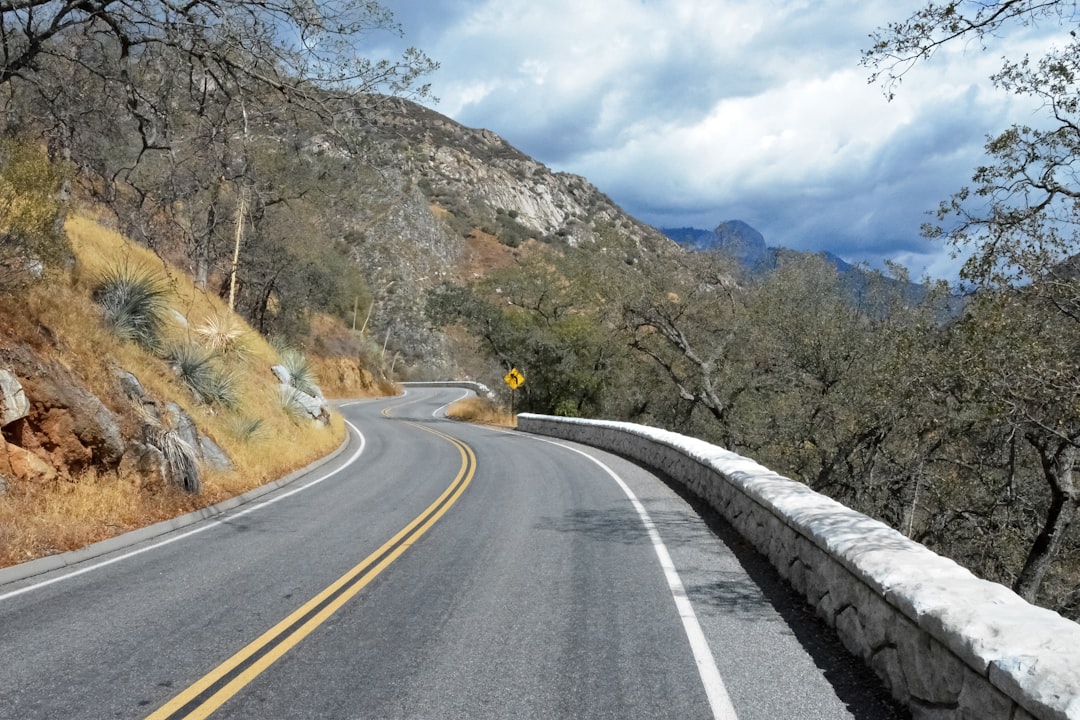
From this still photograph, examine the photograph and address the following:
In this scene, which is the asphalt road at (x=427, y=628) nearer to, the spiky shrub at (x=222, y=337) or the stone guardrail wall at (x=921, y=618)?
the stone guardrail wall at (x=921, y=618)

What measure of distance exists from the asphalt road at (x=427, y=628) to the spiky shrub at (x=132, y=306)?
6006mm

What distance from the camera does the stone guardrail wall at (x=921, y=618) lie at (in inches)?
129

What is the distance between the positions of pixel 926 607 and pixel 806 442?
65.4 ft

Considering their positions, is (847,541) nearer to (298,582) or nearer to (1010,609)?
(1010,609)

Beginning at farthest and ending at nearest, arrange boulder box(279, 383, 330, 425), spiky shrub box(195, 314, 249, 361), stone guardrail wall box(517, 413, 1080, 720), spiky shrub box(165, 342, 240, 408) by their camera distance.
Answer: boulder box(279, 383, 330, 425) → spiky shrub box(195, 314, 249, 361) → spiky shrub box(165, 342, 240, 408) → stone guardrail wall box(517, 413, 1080, 720)

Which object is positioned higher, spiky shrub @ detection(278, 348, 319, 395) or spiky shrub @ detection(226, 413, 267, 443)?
spiky shrub @ detection(278, 348, 319, 395)

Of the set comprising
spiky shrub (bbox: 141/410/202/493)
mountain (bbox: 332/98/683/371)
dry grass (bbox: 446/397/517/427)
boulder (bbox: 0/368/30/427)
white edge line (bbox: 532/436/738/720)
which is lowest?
dry grass (bbox: 446/397/517/427)

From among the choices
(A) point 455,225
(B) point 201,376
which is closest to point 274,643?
(B) point 201,376

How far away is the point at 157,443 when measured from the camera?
11.1 meters

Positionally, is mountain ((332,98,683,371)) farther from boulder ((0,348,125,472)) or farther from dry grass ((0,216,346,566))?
boulder ((0,348,125,472))

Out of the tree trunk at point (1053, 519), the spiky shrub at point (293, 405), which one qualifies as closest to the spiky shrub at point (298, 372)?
the spiky shrub at point (293, 405)

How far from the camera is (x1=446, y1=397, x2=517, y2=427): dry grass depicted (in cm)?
4384

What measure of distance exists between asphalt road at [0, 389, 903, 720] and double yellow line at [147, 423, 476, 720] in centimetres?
2

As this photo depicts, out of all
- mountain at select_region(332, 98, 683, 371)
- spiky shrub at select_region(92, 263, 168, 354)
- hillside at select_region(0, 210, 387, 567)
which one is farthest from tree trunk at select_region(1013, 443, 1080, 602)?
mountain at select_region(332, 98, 683, 371)
